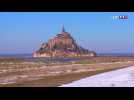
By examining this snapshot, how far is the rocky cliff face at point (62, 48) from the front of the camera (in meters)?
4.71

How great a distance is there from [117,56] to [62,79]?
660 millimetres

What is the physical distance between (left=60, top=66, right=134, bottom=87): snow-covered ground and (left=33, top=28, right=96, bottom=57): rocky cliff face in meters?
0.28

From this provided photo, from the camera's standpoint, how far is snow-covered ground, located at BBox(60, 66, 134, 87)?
465 centimetres

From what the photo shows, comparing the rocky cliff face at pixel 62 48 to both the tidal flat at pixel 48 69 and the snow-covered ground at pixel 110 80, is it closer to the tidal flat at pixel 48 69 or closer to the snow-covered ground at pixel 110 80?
the tidal flat at pixel 48 69

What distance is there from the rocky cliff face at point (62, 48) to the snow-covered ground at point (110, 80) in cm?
28

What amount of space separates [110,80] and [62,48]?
0.66 meters

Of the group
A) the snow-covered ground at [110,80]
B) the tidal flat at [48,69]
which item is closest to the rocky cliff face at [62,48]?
the tidal flat at [48,69]

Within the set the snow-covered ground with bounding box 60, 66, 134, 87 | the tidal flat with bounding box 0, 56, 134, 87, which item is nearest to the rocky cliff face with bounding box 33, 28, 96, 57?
the tidal flat with bounding box 0, 56, 134, 87

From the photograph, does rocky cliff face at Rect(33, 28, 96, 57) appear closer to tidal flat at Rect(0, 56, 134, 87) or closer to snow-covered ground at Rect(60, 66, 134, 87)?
tidal flat at Rect(0, 56, 134, 87)

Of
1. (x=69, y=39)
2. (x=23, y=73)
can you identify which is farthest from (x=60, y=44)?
(x=23, y=73)
